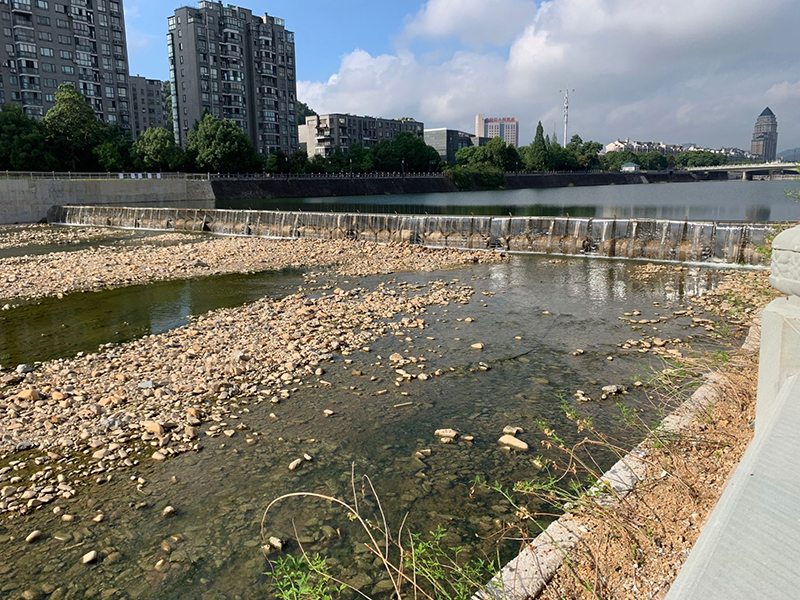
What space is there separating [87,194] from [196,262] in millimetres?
35899

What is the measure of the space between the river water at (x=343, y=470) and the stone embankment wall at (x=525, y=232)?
11593 millimetres

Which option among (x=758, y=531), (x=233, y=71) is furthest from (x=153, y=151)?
(x=758, y=531)

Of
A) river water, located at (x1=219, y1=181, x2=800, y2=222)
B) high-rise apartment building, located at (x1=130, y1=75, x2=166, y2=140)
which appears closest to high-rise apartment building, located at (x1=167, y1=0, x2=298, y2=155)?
high-rise apartment building, located at (x1=130, y1=75, x2=166, y2=140)

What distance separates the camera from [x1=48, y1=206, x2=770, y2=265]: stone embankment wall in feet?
73.0

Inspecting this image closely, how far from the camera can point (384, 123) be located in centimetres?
16638

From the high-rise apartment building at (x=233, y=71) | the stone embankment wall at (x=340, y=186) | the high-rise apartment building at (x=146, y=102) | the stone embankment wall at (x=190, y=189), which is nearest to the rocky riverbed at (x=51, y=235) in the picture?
the stone embankment wall at (x=190, y=189)

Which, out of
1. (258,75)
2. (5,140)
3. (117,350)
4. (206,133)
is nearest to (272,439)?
(117,350)

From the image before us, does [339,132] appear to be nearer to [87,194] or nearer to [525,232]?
[87,194]

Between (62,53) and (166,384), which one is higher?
(62,53)

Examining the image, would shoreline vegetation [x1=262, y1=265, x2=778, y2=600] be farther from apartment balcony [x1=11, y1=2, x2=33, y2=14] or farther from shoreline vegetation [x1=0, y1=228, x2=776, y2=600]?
apartment balcony [x1=11, y1=2, x2=33, y2=14]

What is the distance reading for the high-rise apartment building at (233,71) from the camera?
116812mm

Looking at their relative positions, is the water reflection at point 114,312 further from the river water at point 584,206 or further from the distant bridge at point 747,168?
the distant bridge at point 747,168

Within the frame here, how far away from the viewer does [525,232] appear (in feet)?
87.5

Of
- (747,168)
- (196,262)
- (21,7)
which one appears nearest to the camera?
(196,262)
